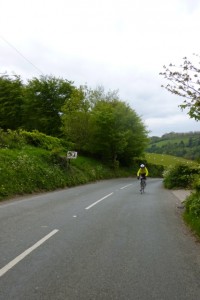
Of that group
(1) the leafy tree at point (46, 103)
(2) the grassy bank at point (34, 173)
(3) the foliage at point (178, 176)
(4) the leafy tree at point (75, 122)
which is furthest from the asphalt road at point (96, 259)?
(1) the leafy tree at point (46, 103)

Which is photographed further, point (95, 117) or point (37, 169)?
point (95, 117)

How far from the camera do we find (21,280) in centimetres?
559

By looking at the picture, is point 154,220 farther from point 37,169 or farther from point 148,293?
point 37,169

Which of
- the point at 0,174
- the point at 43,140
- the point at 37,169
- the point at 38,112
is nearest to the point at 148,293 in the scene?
the point at 0,174

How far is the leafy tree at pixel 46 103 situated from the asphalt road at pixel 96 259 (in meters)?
41.8

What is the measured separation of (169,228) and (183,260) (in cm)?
383

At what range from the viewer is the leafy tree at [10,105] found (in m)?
56.7

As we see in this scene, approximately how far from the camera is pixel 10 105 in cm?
5725

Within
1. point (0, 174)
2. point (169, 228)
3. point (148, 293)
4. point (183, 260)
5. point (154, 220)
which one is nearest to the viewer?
point (148, 293)

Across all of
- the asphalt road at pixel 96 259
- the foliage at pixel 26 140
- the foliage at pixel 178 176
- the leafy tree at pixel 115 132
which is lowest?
the asphalt road at pixel 96 259

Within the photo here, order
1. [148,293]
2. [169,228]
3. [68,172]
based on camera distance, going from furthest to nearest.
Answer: [68,172] < [169,228] < [148,293]

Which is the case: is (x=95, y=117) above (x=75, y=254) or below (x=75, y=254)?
above

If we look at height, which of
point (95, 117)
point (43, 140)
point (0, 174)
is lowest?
point (0, 174)

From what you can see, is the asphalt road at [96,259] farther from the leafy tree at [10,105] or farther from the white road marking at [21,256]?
the leafy tree at [10,105]
